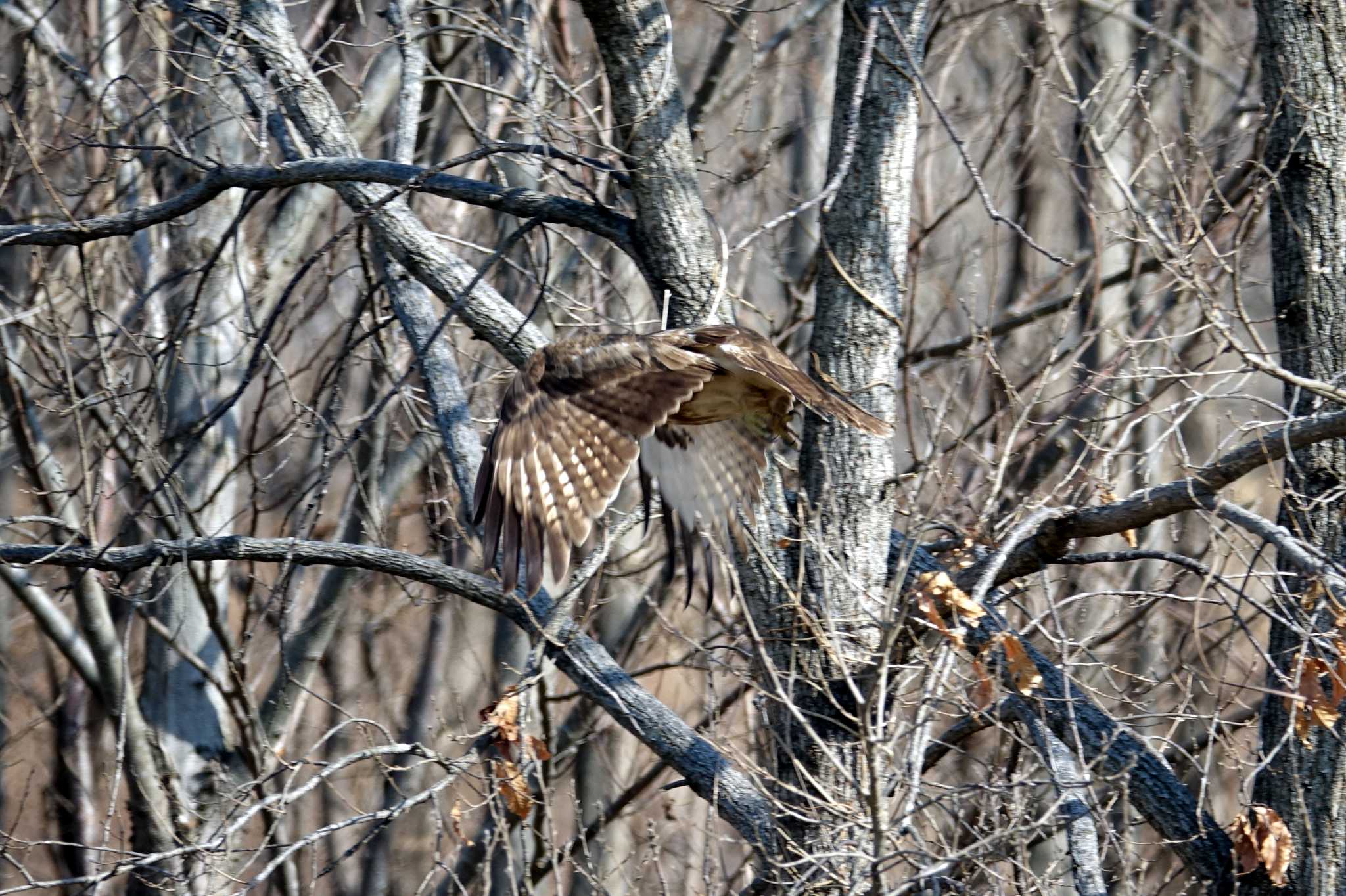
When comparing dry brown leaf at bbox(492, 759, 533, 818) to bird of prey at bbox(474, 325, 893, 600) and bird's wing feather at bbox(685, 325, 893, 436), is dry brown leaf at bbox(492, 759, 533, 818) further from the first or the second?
bird's wing feather at bbox(685, 325, 893, 436)

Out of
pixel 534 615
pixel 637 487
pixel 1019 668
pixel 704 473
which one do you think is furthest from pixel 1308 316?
pixel 637 487

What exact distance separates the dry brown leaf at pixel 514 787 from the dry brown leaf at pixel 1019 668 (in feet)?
4.82

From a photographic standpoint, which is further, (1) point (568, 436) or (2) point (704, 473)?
(2) point (704, 473)

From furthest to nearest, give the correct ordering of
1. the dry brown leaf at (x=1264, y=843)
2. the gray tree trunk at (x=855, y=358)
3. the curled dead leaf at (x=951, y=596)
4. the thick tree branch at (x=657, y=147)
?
the gray tree trunk at (x=855, y=358) → the thick tree branch at (x=657, y=147) → the dry brown leaf at (x=1264, y=843) → the curled dead leaf at (x=951, y=596)

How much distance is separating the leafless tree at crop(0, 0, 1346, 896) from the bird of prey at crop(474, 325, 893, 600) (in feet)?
0.88

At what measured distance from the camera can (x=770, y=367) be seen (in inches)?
169

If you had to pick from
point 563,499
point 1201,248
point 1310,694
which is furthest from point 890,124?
point 1201,248

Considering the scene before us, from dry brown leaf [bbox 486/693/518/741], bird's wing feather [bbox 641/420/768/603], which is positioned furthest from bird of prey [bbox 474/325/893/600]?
dry brown leaf [bbox 486/693/518/741]

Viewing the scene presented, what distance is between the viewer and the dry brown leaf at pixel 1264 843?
4113mm

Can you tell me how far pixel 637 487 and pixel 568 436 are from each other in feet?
17.2

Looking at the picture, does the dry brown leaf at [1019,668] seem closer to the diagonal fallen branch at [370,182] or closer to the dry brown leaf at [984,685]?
the dry brown leaf at [984,685]

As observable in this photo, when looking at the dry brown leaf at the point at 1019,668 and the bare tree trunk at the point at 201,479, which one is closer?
the dry brown leaf at the point at 1019,668

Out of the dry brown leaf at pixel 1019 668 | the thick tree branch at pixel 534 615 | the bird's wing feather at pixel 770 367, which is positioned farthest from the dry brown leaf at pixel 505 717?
the dry brown leaf at pixel 1019 668

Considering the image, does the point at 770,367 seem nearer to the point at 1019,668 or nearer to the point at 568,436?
the point at 568,436
